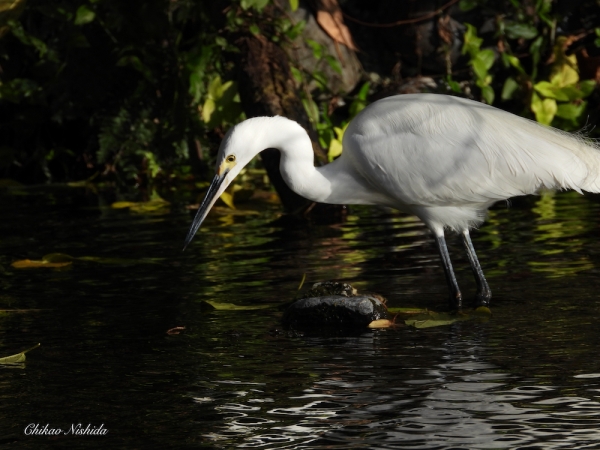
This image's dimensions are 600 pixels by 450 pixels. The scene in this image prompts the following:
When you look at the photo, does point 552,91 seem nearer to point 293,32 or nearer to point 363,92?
point 363,92

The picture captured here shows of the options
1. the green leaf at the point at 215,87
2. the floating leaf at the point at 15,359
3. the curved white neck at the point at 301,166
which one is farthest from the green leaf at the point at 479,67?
the floating leaf at the point at 15,359

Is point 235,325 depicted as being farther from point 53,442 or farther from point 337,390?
point 53,442

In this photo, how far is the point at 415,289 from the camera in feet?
21.4

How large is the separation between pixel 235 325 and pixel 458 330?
1.14 meters

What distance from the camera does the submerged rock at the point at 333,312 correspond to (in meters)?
5.61

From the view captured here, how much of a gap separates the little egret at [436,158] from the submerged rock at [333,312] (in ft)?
2.21

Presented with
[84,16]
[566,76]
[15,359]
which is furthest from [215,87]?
[15,359]

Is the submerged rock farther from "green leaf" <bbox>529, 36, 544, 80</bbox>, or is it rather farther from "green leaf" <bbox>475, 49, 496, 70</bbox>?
"green leaf" <bbox>529, 36, 544, 80</bbox>

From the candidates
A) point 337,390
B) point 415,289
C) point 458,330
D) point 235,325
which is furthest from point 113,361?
point 415,289

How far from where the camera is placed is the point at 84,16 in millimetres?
10398

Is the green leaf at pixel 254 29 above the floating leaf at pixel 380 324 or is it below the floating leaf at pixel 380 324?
above

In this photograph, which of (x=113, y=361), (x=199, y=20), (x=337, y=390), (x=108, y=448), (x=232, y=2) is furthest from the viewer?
(x=199, y=20)

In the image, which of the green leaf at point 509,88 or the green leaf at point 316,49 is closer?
the green leaf at point 316,49

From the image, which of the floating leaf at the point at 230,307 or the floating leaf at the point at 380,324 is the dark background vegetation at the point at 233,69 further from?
the floating leaf at the point at 380,324
